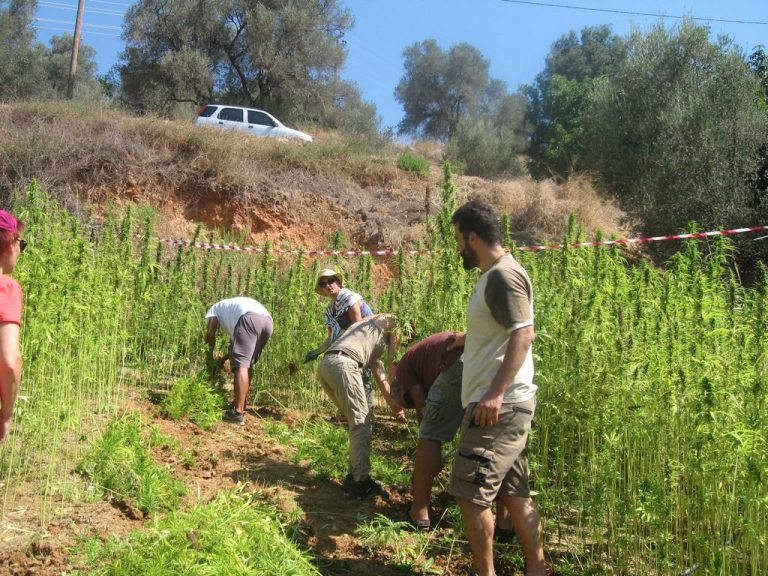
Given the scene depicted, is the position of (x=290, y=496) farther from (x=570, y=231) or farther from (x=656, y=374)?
(x=570, y=231)

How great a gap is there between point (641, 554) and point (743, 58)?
17.3 m

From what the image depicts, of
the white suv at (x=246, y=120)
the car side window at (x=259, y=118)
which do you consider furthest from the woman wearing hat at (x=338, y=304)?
the car side window at (x=259, y=118)

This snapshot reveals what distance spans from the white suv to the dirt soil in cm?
1560

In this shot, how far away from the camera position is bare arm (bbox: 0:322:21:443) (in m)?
2.99

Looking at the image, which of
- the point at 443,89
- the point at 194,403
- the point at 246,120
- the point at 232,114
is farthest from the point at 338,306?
the point at 443,89

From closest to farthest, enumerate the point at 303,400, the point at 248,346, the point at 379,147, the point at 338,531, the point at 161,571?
the point at 161,571, the point at 338,531, the point at 248,346, the point at 303,400, the point at 379,147

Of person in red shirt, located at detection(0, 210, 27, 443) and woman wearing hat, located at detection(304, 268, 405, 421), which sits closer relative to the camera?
Answer: person in red shirt, located at detection(0, 210, 27, 443)

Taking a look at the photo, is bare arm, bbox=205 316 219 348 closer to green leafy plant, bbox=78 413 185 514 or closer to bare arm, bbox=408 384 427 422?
green leafy plant, bbox=78 413 185 514

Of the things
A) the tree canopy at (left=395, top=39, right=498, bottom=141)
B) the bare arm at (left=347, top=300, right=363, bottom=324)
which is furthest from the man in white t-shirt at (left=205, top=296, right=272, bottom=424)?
the tree canopy at (left=395, top=39, right=498, bottom=141)

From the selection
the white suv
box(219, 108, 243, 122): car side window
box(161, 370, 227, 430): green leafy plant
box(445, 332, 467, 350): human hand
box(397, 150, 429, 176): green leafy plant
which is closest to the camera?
box(445, 332, 467, 350): human hand

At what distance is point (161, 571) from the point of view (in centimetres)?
321

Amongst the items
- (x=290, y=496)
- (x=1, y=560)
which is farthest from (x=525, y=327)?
(x=1, y=560)

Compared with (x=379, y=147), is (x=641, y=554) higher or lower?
lower

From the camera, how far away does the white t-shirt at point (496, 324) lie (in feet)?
11.2
